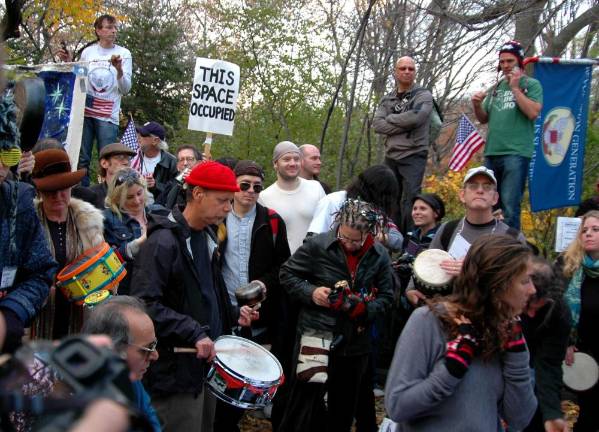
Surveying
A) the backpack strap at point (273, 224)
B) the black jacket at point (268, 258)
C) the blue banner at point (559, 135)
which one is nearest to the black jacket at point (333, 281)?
the black jacket at point (268, 258)

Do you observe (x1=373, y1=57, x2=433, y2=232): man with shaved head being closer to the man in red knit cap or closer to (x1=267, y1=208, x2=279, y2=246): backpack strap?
(x1=267, y1=208, x2=279, y2=246): backpack strap

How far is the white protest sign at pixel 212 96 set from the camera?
26.8 feet

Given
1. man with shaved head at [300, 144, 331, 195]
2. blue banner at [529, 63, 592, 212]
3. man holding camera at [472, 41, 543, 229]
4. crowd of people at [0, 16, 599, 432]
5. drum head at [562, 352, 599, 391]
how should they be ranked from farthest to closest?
blue banner at [529, 63, 592, 212] < man with shaved head at [300, 144, 331, 195] < man holding camera at [472, 41, 543, 229] < drum head at [562, 352, 599, 391] < crowd of people at [0, 16, 599, 432]

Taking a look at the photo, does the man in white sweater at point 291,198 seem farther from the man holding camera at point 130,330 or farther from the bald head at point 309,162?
the man holding camera at point 130,330

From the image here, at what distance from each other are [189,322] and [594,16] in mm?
10065

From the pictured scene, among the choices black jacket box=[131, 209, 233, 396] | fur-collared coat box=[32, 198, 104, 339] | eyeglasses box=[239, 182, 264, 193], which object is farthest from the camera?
eyeglasses box=[239, 182, 264, 193]

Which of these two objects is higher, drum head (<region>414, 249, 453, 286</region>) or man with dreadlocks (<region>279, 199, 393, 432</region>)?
drum head (<region>414, 249, 453, 286</region>)

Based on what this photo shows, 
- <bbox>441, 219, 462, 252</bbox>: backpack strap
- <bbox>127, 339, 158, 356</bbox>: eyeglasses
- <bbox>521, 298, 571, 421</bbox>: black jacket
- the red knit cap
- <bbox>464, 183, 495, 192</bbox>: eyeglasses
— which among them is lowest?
<bbox>521, 298, 571, 421</bbox>: black jacket

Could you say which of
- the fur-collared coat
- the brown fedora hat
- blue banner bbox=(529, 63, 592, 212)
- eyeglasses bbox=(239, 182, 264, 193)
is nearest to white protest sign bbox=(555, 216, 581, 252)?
blue banner bbox=(529, 63, 592, 212)

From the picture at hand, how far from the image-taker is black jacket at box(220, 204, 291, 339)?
618 cm

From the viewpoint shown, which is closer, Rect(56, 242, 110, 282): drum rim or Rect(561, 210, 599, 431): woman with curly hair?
Rect(56, 242, 110, 282): drum rim

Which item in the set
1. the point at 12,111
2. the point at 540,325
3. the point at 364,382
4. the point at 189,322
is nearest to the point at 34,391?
the point at 12,111

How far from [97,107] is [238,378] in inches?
234

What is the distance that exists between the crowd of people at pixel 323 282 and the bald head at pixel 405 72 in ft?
0.08
